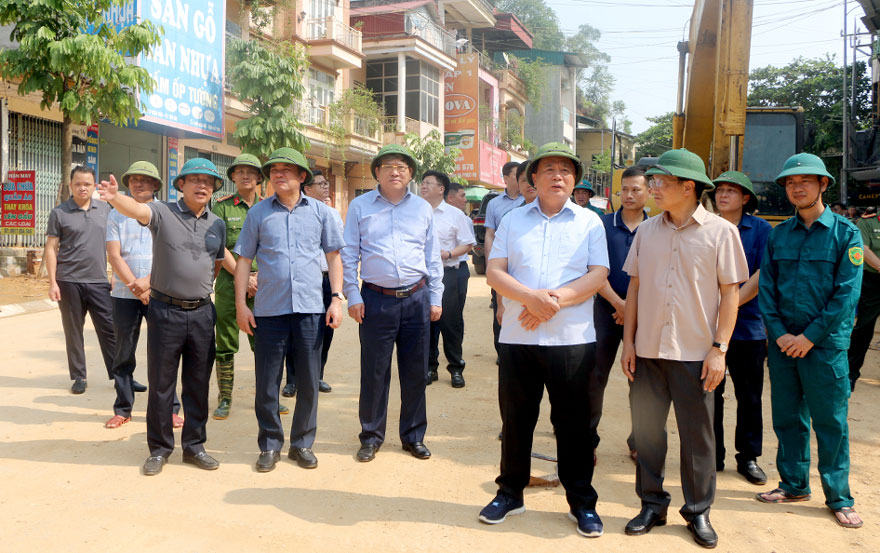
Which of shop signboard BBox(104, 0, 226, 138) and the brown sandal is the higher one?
shop signboard BBox(104, 0, 226, 138)

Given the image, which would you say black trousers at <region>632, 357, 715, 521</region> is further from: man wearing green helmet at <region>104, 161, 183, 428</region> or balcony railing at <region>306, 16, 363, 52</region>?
balcony railing at <region>306, 16, 363, 52</region>

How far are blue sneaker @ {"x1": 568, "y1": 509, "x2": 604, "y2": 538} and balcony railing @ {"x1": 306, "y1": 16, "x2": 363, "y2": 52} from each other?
2162 cm

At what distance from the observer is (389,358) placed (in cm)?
477

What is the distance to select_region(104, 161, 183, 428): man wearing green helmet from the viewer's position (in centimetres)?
530

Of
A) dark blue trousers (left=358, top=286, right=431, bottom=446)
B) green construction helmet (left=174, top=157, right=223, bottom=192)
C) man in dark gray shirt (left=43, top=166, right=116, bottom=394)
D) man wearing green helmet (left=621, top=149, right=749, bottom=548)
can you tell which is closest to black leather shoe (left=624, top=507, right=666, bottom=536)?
man wearing green helmet (left=621, top=149, right=749, bottom=548)

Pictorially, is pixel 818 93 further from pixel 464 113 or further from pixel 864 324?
pixel 864 324

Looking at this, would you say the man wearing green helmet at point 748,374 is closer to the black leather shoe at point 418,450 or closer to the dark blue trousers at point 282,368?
the black leather shoe at point 418,450

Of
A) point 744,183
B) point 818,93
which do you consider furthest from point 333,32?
point 744,183

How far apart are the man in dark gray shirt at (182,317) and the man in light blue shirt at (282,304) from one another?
0.83ft

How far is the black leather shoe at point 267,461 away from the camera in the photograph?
434 centimetres

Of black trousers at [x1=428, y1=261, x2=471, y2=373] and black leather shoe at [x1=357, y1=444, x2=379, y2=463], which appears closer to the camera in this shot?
black leather shoe at [x1=357, y1=444, x2=379, y2=463]

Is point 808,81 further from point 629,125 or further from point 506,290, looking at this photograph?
point 629,125

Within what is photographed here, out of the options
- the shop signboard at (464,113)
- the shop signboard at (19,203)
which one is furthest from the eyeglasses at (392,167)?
the shop signboard at (464,113)

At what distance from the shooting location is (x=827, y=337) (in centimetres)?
376
